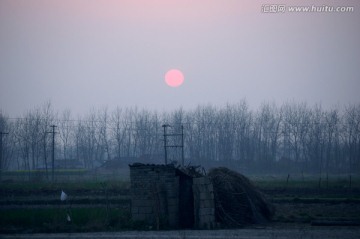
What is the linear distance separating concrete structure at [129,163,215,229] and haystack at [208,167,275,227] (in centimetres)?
130

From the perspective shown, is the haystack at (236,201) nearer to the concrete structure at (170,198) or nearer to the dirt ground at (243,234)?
the concrete structure at (170,198)

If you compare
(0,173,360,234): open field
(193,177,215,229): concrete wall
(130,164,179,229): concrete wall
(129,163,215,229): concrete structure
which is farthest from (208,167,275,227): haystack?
(130,164,179,229): concrete wall

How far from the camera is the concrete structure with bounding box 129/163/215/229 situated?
20.0 meters

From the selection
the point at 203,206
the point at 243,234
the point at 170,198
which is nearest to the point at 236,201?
the point at 203,206

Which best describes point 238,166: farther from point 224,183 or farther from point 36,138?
point 224,183

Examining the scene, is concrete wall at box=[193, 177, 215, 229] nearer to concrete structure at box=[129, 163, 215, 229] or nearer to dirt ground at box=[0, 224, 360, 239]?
concrete structure at box=[129, 163, 215, 229]

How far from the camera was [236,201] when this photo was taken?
22.2 meters

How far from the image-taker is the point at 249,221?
21.8 metres

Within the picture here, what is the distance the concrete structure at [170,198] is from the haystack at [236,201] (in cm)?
130

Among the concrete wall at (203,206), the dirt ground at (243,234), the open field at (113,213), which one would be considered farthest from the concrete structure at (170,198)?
the dirt ground at (243,234)

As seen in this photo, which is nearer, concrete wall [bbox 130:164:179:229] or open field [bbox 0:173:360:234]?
open field [bbox 0:173:360:234]

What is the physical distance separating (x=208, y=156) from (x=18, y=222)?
6959 cm

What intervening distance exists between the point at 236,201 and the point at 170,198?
3.60 m

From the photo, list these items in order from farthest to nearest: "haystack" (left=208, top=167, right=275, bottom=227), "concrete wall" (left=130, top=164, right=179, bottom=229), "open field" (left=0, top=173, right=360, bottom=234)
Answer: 1. "haystack" (left=208, top=167, right=275, bottom=227)
2. "concrete wall" (left=130, top=164, right=179, bottom=229)
3. "open field" (left=0, top=173, right=360, bottom=234)
